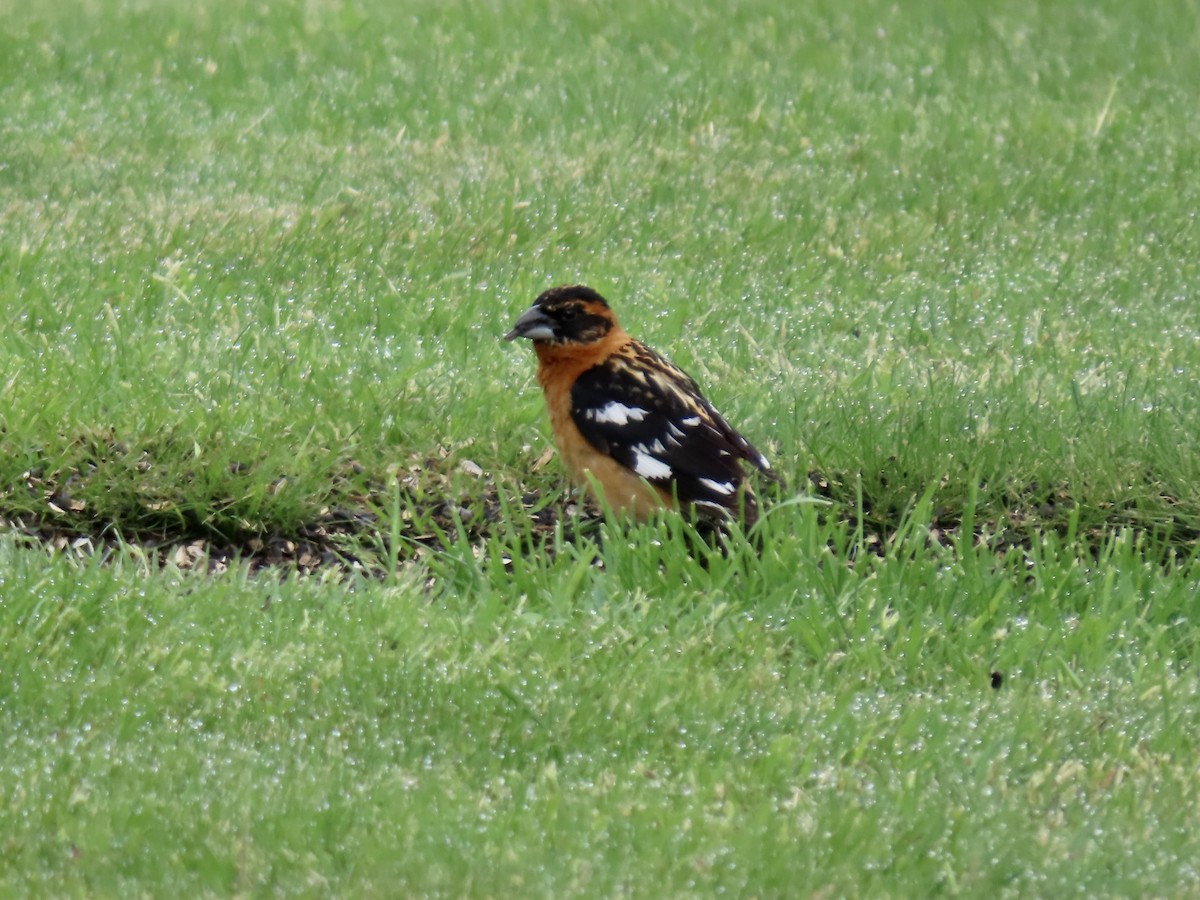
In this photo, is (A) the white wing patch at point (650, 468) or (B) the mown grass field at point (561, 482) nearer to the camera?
(B) the mown grass field at point (561, 482)

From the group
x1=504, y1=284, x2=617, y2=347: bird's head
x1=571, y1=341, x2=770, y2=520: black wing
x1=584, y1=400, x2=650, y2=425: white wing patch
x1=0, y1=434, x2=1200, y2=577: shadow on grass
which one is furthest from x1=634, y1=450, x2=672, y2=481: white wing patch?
x1=504, y1=284, x2=617, y2=347: bird's head

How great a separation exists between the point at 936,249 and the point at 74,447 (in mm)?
5038

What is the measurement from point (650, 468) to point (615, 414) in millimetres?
218

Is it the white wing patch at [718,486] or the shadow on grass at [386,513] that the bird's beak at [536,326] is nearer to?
the shadow on grass at [386,513]

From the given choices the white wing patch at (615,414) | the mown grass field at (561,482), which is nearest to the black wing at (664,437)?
the white wing patch at (615,414)

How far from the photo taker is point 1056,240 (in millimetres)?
9758

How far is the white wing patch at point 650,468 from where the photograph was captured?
600 centimetres

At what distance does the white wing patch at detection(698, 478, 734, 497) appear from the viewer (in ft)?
19.7

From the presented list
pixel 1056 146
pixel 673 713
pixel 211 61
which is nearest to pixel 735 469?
pixel 673 713

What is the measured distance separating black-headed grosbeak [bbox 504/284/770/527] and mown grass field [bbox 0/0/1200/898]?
0.63 ft

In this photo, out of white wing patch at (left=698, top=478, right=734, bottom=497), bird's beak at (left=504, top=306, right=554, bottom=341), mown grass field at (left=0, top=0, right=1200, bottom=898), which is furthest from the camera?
bird's beak at (left=504, top=306, right=554, bottom=341)

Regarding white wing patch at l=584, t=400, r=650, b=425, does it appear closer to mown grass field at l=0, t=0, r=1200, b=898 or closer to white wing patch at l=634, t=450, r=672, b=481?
white wing patch at l=634, t=450, r=672, b=481

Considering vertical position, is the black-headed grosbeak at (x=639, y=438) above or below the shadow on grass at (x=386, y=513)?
above

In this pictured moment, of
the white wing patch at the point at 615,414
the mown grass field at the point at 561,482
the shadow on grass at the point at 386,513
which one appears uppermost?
the white wing patch at the point at 615,414
